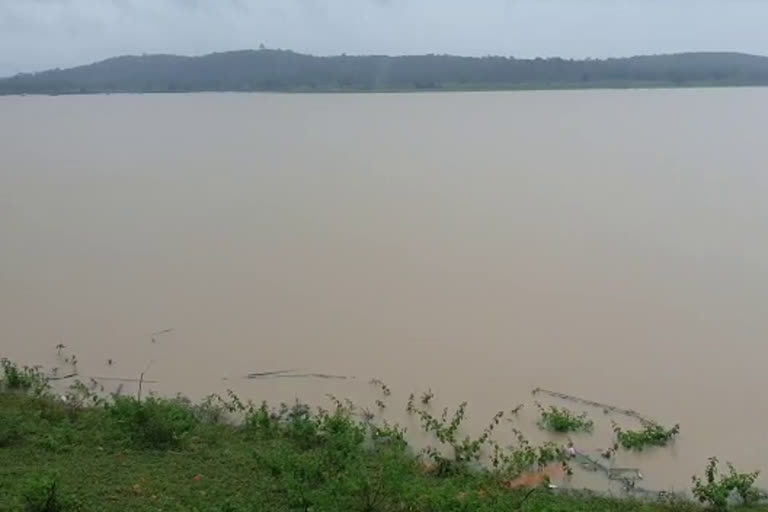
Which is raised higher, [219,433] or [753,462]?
[219,433]

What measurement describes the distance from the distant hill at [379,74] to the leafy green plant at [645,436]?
29696 mm

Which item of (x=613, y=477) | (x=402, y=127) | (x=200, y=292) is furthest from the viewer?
(x=402, y=127)

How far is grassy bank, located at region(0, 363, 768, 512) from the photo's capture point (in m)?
2.57

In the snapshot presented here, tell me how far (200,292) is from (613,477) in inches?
134

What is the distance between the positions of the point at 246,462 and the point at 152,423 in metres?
0.46

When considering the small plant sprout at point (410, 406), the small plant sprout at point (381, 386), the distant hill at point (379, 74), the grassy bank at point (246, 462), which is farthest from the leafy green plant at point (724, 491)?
the distant hill at point (379, 74)

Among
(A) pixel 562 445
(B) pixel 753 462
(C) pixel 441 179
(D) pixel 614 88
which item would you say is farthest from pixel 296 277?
(D) pixel 614 88

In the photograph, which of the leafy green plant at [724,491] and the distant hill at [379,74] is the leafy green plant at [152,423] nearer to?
the leafy green plant at [724,491]

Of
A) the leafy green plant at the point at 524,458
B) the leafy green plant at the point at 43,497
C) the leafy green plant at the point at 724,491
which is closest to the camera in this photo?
the leafy green plant at the point at 43,497

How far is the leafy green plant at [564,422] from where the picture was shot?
3.85 meters

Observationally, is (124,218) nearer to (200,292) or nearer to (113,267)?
(113,267)

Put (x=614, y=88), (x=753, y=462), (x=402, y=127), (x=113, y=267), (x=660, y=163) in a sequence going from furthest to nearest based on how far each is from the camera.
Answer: (x=614, y=88), (x=402, y=127), (x=660, y=163), (x=113, y=267), (x=753, y=462)

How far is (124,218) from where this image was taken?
817 cm

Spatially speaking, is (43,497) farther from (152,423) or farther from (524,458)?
(524,458)
